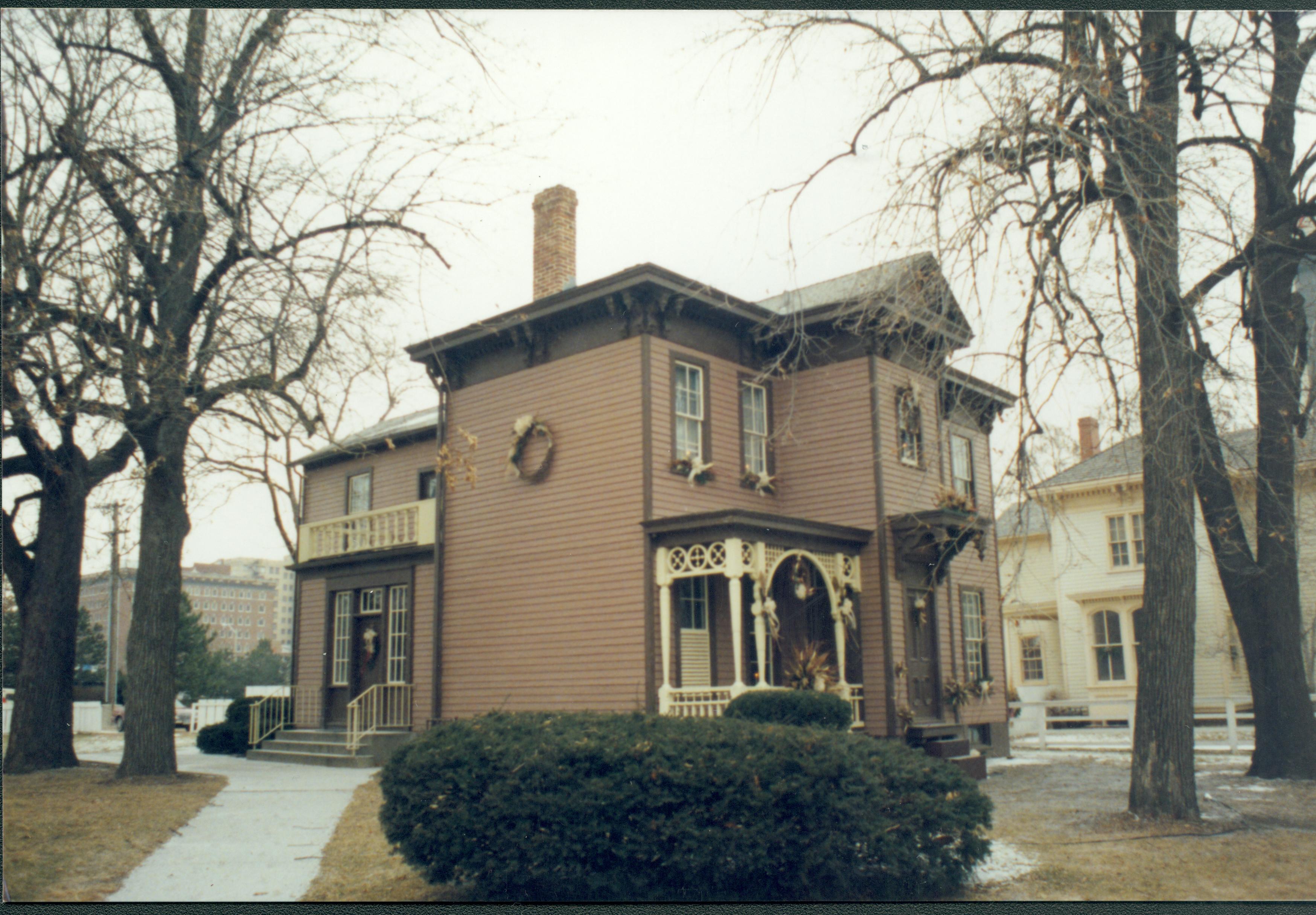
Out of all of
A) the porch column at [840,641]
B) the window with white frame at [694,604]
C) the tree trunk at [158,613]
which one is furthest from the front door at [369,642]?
the porch column at [840,641]

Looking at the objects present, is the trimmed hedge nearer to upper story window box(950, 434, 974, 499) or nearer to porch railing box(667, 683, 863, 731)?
porch railing box(667, 683, 863, 731)

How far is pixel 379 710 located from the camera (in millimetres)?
17875

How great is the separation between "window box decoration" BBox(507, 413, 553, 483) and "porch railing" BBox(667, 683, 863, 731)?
3753mm

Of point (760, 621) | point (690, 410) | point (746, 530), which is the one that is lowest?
point (760, 621)

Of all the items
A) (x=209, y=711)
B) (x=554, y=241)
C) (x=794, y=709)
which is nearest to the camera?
(x=794, y=709)

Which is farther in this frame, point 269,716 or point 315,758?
point 269,716

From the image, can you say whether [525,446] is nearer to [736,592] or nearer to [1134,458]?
[736,592]

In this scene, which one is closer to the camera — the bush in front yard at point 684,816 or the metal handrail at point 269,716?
the bush in front yard at point 684,816

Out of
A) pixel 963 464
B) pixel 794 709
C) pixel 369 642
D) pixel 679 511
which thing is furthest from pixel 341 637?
pixel 963 464

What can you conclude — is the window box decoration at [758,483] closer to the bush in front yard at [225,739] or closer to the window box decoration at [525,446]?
the window box decoration at [525,446]

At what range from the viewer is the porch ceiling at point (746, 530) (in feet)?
41.7

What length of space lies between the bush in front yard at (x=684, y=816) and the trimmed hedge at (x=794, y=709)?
14.1 feet

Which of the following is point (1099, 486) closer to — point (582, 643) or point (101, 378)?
point (582, 643)

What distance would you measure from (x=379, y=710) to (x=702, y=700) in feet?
23.9
